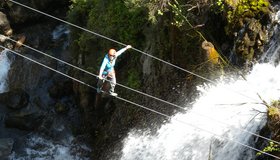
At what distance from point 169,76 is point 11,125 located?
22.8 feet

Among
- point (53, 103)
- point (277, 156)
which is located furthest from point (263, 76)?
point (53, 103)

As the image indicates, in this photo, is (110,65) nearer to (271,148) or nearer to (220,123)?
(220,123)

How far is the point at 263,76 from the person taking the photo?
33.1ft

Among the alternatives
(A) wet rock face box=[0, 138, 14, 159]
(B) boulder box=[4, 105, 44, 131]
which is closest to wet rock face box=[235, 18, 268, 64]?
(B) boulder box=[4, 105, 44, 131]

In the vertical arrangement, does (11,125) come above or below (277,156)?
below

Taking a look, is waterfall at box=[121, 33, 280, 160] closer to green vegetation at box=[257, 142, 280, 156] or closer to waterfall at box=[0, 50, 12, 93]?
green vegetation at box=[257, 142, 280, 156]

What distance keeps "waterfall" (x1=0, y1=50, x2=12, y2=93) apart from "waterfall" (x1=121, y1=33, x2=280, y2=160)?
842cm

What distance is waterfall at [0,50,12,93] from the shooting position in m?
18.3

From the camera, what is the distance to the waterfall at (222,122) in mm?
9219

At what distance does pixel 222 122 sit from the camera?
383 inches

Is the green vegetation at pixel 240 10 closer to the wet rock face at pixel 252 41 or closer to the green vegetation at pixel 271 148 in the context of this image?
the wet rock face at pixel 252 41

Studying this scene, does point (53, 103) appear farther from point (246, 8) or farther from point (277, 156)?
point (277, 156)

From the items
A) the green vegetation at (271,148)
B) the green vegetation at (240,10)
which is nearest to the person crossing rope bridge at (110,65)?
the green vegetation at (240,10)

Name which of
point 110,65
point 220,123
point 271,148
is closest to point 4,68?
point 110,65
